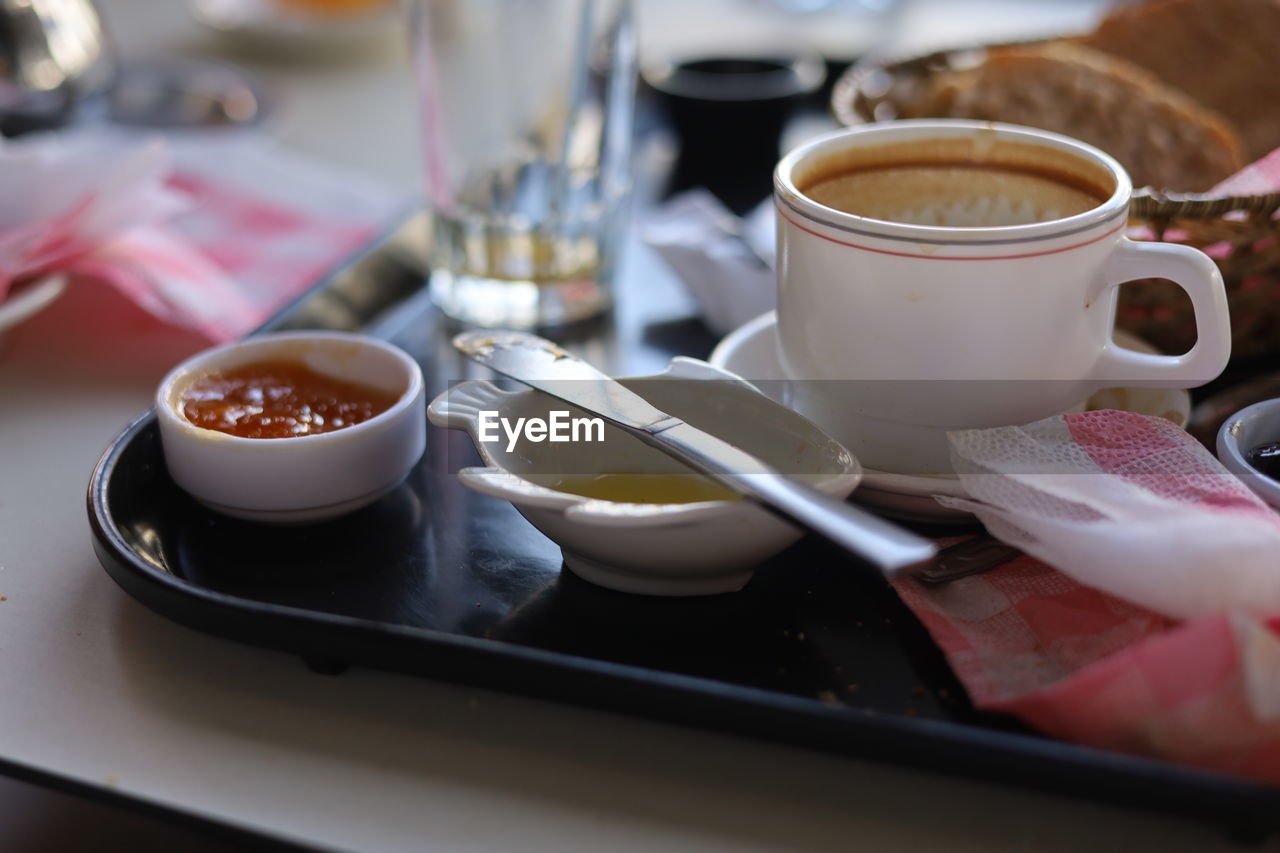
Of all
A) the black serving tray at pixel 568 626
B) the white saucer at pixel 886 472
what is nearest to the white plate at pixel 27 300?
the black serving tray at pixel 568 626

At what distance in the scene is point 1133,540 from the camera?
0.46m

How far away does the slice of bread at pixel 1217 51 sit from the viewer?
936 millimetres

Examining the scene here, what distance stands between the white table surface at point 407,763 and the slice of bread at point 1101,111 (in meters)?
0.51

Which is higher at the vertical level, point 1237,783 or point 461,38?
point 461,38

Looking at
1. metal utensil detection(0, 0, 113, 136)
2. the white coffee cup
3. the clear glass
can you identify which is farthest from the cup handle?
metal utensil detection(0, 0, 113, 136)

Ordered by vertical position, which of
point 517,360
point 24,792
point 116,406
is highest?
point 517,360

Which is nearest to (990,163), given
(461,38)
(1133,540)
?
(1133,540)

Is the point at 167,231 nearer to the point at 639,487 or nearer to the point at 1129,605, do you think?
the point at 639,487

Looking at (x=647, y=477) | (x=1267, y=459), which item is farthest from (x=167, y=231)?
(x=1267, y=459)

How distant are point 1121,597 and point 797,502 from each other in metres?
0.14

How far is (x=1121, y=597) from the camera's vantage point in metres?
0.47

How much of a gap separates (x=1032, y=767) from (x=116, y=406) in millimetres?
593

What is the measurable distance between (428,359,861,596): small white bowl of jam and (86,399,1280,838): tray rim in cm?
5

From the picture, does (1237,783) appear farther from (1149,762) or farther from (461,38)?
(461,38)
